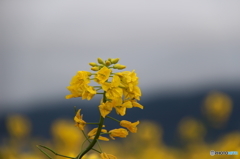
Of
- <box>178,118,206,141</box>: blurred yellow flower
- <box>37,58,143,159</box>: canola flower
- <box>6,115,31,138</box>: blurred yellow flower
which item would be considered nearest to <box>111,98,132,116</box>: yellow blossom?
<box>37,58,143,159</box>: canola flower

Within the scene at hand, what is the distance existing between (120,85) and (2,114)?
1.64 feet

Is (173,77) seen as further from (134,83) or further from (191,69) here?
(134,83)

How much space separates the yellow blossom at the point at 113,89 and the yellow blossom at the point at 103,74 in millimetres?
19

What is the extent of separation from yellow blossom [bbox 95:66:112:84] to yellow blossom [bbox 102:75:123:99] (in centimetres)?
2

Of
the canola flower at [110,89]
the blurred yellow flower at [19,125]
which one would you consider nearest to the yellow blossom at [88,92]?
the canola flower at [110,89]

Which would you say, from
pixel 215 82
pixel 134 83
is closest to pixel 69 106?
pixel 134 83

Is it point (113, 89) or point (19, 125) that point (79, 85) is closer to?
point (113, 89)

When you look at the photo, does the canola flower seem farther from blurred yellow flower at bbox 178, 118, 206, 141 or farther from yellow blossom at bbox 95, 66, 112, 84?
blurred yellow flower at bbox 178, 118, 206, 141

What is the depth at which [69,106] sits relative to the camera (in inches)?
50.9

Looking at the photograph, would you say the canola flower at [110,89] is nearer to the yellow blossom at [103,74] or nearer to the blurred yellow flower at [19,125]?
the yellow blossom at [103,74]

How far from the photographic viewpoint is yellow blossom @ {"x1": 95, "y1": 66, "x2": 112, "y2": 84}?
3.48ft

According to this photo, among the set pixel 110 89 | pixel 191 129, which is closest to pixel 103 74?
pixel 110 89

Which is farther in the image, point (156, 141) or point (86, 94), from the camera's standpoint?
point (156, 141)

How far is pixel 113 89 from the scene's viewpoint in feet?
3.43
